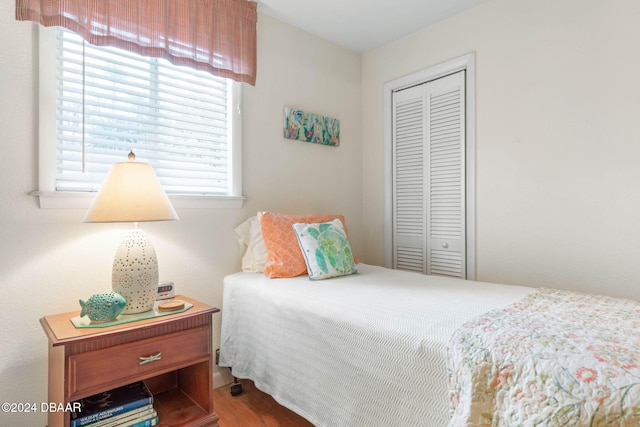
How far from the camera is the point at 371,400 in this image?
128 cm

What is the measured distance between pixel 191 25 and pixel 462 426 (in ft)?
7.48

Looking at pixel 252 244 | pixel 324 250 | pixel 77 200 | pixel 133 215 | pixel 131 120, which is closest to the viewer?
pixel 133 215

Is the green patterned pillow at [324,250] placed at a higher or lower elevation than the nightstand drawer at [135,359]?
higher

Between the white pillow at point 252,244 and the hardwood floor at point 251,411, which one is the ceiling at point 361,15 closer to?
the white pillow at point 252,244

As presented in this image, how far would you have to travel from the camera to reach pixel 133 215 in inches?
57.4

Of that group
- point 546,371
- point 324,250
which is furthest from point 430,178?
point 546,371

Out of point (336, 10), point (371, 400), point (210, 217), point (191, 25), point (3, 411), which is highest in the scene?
point (336, 10)

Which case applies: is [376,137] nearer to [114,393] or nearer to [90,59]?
[90,59]

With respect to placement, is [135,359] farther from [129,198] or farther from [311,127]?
[311,127]

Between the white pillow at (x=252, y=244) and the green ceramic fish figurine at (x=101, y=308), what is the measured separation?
2.87ft

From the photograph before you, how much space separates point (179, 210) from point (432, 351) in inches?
60.7

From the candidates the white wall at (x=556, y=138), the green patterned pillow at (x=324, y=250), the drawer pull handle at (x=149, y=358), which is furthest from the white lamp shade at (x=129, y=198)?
the white wall at (x=556, y=138)

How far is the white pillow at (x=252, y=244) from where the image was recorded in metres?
2.18

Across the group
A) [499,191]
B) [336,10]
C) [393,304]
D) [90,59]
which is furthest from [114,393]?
[336,10]
